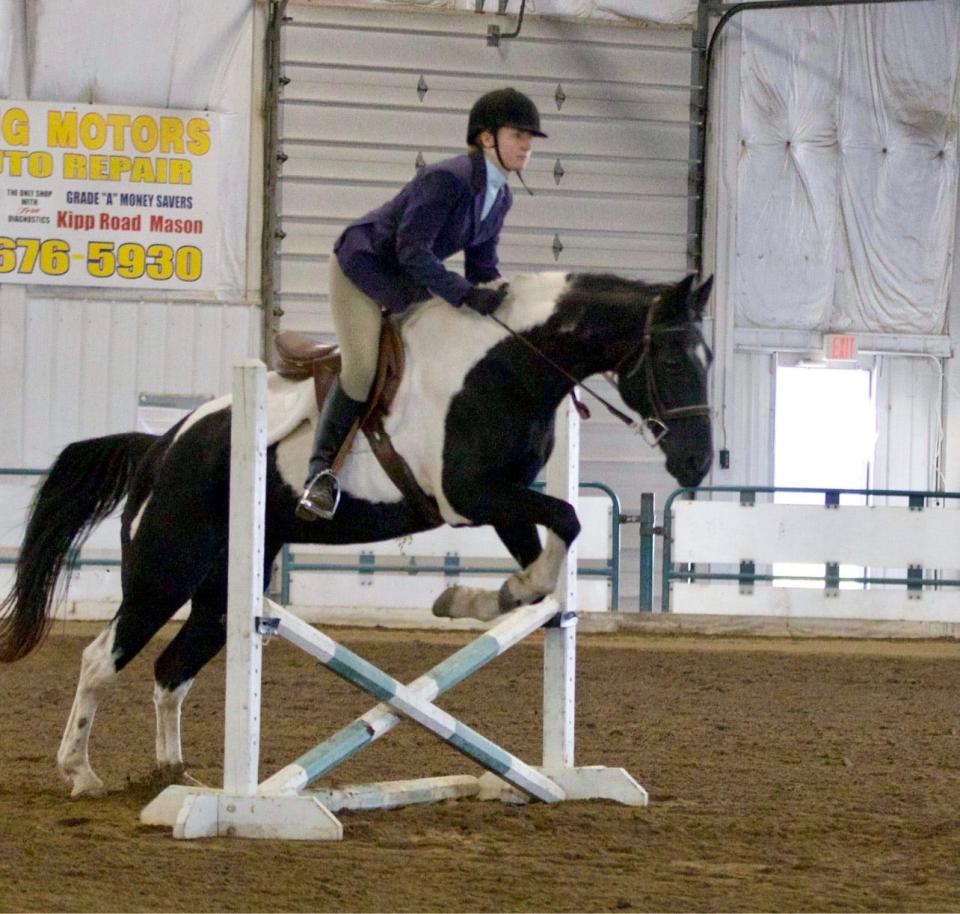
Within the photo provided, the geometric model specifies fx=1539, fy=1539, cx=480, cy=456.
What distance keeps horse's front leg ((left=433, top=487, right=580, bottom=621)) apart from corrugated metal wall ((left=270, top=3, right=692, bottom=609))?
8.28 metres

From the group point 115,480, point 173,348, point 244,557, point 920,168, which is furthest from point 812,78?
point 244,557

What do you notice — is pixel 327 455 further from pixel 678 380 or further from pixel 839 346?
pixel 839 346

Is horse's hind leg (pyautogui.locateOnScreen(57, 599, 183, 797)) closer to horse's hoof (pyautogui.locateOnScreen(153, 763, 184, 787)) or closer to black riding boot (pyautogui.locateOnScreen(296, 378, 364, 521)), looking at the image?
horse's hoof (pyautogui.locateOnScreen(153, 763, 184, 787))

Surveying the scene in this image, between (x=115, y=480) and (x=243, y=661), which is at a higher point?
(x=115, y=480)

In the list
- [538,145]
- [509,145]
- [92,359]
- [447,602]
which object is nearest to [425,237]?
[509,145]

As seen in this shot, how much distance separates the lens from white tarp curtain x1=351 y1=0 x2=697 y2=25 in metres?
12.8

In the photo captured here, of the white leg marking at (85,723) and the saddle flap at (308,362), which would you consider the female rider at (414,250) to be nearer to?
the saddle flap at (308,362)

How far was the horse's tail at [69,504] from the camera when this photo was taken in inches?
204

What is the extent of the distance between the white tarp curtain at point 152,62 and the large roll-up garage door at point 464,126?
1.09 feet

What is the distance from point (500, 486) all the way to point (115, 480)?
1.70 meters

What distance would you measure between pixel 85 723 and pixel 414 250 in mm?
1813

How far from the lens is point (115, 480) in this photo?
17.2 feet

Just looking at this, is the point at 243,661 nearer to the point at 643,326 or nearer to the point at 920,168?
the point at 643,326

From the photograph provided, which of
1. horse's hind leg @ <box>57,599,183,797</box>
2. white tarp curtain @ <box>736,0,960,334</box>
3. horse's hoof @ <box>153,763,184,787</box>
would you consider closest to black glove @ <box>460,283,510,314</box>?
horse's hind leg @ <box>57,599,183,797</box>
